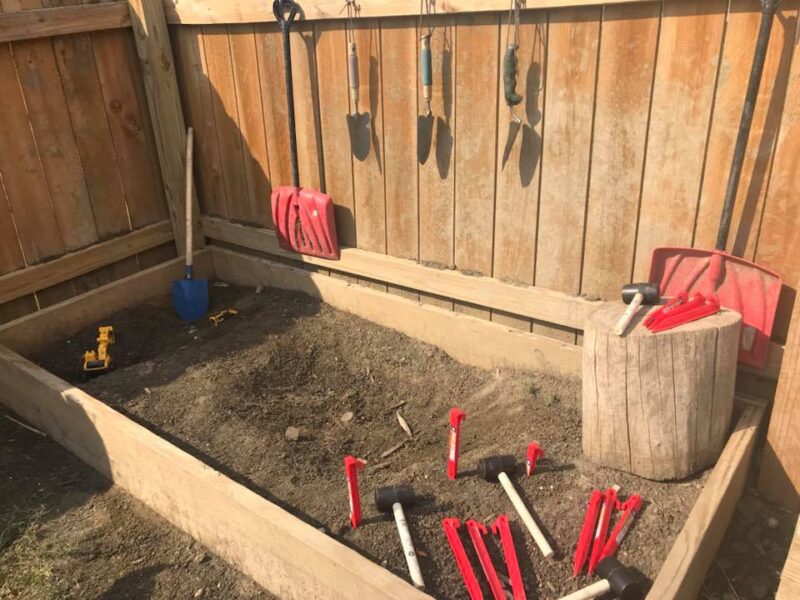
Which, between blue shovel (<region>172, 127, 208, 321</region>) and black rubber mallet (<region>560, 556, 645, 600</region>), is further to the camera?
blue shovel (<region>172, 127, 208, 321</region>)

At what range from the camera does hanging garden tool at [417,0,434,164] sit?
2992 millimetres

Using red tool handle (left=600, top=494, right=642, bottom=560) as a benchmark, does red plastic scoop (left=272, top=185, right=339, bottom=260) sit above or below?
above

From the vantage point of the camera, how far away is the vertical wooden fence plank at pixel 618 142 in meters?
2.56

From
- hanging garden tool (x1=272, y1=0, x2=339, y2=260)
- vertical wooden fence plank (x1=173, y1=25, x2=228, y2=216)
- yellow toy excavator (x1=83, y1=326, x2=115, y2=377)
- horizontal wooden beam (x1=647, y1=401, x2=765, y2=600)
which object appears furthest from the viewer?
vertical wooden fence plank (x1=173, y1=25, x2=228, y2=216)

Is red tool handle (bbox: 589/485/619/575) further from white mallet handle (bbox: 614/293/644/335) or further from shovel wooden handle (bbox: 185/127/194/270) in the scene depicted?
shovel wooden handle (bbox: 185/127/194/270)

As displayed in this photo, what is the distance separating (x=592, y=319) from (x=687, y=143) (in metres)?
0.76

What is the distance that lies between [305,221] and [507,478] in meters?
2.00

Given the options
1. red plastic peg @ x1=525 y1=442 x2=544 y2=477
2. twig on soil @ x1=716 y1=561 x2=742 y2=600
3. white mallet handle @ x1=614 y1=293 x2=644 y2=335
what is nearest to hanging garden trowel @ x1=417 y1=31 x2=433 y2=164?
white mallet handle @ x1=614 y1=293 x2=644 y2=335

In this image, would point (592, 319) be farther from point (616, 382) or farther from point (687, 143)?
point (687, 143)

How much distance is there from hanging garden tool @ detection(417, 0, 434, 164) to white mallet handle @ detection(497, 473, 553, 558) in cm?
158

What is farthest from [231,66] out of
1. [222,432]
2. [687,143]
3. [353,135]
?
[687,143]

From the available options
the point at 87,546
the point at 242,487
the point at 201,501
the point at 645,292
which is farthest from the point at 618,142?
the point at 87,546

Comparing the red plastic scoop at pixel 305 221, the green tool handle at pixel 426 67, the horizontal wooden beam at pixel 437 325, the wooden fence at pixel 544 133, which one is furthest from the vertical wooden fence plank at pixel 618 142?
the red plastic scoop at pixel 305 221

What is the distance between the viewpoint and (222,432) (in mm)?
3084
